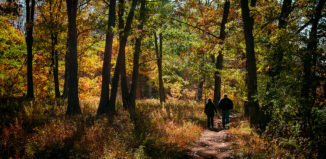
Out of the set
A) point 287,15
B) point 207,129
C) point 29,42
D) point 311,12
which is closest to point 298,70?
point 311,12

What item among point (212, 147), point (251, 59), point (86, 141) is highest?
point (251, 59)

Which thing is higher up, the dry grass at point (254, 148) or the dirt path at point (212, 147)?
the dry grass at point (254, 148)

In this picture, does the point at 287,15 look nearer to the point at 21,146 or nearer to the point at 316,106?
the point at 316,106

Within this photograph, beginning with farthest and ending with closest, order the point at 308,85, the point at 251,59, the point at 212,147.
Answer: the point at 251,59 < the point at 212,147 < the point at 308,85

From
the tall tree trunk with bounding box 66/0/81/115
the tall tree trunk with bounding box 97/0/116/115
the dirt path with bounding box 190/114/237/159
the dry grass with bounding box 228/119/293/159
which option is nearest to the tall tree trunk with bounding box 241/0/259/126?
the dry grass with bounding box 228/119/293/159

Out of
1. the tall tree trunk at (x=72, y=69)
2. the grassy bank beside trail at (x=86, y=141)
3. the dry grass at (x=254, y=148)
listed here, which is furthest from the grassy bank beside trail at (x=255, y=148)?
the tall tree trunk at (x=72, y=69)

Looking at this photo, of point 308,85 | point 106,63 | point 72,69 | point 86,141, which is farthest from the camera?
point 106,63

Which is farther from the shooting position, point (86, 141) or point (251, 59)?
point (251, 59)

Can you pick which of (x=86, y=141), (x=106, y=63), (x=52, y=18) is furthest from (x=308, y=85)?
(x=52, y=18)

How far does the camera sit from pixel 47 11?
15648 mm

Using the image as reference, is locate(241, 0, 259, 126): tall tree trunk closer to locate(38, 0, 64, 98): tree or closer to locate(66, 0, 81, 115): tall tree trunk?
locate(66, 0, 81, 115): tall tree trunk

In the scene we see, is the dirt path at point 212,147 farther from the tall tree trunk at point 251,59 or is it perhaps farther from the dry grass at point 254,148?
the tall tree trunk at point 251,59

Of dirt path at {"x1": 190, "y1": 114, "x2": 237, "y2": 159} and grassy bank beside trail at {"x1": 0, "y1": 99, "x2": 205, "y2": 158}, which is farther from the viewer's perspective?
dirt path at {"x1": 190, "y1": 114, "x2": 237, "y2": 159}

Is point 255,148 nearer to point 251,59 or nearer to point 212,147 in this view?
point 212,147
